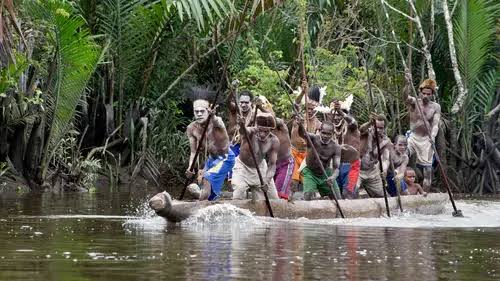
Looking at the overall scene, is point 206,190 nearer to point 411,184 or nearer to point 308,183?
point 308,183

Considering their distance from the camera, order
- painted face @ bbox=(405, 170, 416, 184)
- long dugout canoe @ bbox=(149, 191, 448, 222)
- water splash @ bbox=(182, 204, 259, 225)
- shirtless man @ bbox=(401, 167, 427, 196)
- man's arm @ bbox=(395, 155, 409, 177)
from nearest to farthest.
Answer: long dugout canoe @ bbox=(149, 191, 448, 222) < water splash @ bbox=(182, 204, 259, 225) < man's arm @ bbox=(395, 155, 409, 177) < shirtless man @ bbox=(401, 167, 427, 196) < painted face @ bbox=(405, 170, 416, 184)

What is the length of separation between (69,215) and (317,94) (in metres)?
5.75

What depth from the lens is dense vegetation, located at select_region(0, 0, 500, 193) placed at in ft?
86.3

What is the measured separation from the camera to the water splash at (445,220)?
1734cm

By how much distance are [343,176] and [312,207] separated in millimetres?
2638

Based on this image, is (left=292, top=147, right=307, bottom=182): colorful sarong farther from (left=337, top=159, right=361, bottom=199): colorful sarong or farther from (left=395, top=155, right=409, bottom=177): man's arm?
(left=395, top=155, right=409, bottom=177): man's arm

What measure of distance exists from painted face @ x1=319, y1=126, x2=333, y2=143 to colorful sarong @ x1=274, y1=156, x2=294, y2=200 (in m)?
0.66

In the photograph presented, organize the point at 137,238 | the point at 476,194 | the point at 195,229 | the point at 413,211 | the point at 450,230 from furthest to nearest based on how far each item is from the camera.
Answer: the point at 476,194 → the point at 413,211 → the point at 450,230 → the point at 195,229 → the point at 137,238

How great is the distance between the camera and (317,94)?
21.6 m

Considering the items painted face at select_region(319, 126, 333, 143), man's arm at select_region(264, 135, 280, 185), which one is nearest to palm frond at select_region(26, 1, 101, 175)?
painted face at select_region(319, 126, 333, 143)

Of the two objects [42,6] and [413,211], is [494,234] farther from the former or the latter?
[42,6]

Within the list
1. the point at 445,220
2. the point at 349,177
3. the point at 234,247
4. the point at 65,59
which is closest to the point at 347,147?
the point at 349,177

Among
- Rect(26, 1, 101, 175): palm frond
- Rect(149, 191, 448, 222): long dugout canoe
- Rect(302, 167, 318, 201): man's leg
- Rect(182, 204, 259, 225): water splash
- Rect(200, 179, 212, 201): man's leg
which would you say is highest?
Rect(26, 1, 101, 175): palm frond

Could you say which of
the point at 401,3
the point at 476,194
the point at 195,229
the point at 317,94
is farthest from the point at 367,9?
the point at 195,229
